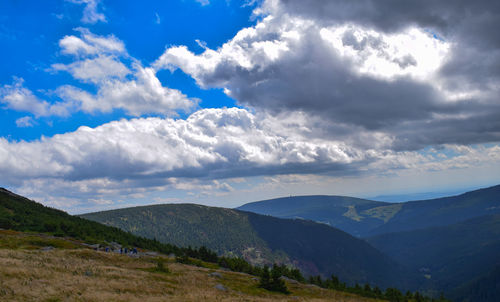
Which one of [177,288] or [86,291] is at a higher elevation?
[86,291]

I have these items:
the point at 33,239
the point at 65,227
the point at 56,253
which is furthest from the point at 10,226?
the point at 56,253

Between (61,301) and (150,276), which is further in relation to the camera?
(150,276)

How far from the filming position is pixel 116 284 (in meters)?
35.6

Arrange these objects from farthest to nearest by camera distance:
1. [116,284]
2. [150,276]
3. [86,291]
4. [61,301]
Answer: [150,276] < [116,284] < [86,291] < [61,301]

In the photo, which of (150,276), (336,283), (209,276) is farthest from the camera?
(336,283)

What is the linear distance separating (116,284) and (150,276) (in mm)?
11390

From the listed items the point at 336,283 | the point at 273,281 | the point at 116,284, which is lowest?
the point at 336,283

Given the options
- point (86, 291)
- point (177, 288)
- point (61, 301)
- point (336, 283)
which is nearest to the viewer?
point (61, 301)

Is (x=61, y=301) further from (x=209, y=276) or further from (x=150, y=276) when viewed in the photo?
(x=209, y=276)

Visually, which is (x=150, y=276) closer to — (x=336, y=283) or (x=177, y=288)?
(x=177, y=288)

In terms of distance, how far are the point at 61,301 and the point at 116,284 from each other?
8873mm

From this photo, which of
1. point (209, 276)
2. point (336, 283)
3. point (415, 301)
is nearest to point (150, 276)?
point (209, 276)

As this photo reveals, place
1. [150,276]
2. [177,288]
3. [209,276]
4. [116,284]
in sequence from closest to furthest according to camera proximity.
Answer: [116,284], [177,288], [150,276], [209,276]

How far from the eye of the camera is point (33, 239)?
69.5 meters
